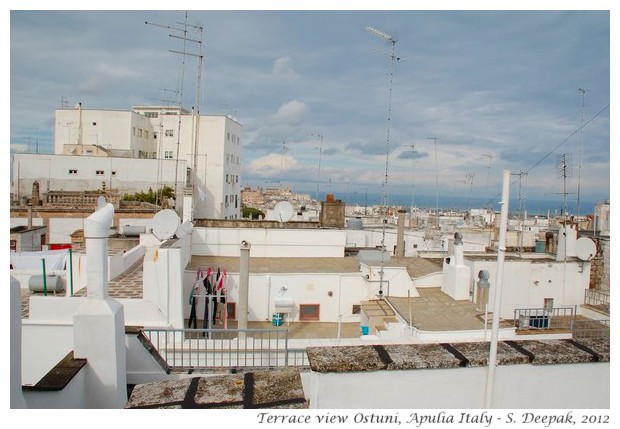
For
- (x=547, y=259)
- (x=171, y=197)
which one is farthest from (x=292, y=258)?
(x=171, y=197)

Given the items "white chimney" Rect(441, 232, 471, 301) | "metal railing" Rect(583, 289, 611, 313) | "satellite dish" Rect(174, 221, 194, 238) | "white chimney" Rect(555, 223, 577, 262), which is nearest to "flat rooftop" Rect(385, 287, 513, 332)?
"white chimney" Rect(441, 232, 471, 301)

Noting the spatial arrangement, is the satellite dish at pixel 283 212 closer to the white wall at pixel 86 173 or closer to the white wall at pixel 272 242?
the white wall at pixel 272 242

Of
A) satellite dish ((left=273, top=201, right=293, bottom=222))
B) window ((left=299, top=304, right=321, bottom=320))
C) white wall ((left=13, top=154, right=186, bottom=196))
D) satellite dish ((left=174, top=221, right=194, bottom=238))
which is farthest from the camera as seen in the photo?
white wall ((left=13, top=154, right=186, bottom=196))

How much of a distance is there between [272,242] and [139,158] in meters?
26.0

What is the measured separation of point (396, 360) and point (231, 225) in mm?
14497

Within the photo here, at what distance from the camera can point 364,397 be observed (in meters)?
3.43

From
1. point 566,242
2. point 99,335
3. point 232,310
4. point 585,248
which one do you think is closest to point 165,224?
point 232,310

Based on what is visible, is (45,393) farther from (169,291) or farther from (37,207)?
(37,207)

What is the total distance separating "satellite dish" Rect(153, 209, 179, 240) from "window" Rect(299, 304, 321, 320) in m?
4.87

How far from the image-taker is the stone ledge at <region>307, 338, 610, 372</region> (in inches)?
135

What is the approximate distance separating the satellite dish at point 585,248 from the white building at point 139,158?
78.0 feet

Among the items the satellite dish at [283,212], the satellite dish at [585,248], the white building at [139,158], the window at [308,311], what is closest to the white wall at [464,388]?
the window at [308,311]

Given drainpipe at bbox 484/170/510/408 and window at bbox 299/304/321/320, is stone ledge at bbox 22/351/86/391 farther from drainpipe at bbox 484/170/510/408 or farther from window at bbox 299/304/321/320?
window at bbox 299/304/321/320

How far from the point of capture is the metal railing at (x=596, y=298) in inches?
627
